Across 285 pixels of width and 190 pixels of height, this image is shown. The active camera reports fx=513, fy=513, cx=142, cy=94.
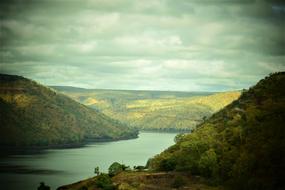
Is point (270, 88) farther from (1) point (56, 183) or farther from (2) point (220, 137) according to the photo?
(1) point (56, 183)

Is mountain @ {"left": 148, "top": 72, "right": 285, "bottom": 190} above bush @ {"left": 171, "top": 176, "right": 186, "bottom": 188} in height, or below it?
above

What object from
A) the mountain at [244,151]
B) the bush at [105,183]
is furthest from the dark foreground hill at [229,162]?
the bush at [105,183]

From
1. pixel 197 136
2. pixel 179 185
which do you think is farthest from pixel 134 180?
pixel 197 136

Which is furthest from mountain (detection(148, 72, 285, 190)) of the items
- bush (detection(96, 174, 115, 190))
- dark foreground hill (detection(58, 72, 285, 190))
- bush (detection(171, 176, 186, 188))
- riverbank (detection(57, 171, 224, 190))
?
bush (detection(96, 174, 115, 190))

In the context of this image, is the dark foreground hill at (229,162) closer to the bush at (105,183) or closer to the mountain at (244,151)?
the mountain at (244,151)

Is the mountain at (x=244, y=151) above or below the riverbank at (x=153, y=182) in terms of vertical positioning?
above

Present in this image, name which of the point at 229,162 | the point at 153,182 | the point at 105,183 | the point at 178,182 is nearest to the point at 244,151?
the point at 229,162

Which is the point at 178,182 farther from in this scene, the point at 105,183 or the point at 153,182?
the point at 105,183

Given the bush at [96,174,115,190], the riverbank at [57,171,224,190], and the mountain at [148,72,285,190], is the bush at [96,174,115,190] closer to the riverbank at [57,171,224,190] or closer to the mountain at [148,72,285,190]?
the riverbank at [57,171,224,190]
